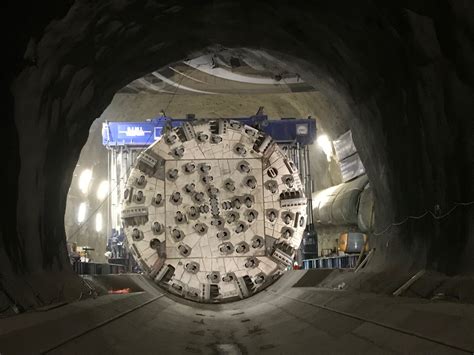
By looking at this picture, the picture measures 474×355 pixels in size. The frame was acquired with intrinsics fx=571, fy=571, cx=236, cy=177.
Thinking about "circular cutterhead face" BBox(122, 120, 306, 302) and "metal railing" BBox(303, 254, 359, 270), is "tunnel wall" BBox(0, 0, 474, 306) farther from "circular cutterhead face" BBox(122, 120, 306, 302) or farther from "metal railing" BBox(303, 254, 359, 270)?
"circular cutterhead face" BBox(122, 120, 306, 302)

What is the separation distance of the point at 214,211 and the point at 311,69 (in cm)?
332

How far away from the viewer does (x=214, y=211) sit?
1038 cm

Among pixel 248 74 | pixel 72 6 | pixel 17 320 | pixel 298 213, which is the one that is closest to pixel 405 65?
pixel 72 6

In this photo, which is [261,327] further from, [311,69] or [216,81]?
[216,81]

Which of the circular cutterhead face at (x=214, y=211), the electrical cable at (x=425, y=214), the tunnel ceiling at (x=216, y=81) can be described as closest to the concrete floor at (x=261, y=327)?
the electrical cable at (x=425, y=214)

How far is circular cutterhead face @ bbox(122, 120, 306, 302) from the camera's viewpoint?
10.2 meters

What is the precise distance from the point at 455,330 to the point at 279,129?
8.31 metres

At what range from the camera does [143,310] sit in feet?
23.9

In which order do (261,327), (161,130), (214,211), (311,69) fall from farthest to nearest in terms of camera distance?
(161,130)
(214,211)
(311,69)
(261,327)

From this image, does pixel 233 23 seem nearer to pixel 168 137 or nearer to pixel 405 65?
pixel 405 65

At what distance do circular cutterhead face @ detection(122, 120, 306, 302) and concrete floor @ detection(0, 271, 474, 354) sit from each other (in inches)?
45.2

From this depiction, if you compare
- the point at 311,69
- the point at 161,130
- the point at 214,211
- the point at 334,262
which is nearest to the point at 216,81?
the point at 161,130

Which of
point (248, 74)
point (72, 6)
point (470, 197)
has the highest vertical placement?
point (248, 74)

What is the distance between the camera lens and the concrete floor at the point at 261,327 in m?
3.76
